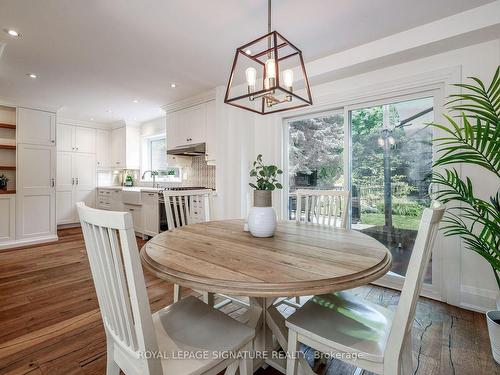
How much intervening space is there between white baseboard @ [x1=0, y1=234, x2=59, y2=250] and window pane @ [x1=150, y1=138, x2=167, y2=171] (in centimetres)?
226

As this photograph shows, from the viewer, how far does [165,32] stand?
87.0 inches

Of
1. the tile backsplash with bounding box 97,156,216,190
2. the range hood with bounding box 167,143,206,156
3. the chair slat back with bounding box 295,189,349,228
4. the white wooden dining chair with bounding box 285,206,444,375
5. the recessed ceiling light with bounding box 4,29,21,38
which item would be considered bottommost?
the white wooden dining chair with bounding box 285,206,444,375

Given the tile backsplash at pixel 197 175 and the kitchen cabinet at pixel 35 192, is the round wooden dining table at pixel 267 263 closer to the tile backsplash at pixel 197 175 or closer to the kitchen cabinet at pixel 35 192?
the tile backsplash at pixel 197 175

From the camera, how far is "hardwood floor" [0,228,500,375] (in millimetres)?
1488

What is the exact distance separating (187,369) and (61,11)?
2.58 m

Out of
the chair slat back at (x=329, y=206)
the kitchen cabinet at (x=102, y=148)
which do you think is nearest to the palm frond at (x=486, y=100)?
the chair slat back at (x=329, y=206)

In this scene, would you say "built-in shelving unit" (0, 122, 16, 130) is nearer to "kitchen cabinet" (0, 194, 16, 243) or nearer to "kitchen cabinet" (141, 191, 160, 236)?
"kitchen cabinet" (0, 194, 16, 243)

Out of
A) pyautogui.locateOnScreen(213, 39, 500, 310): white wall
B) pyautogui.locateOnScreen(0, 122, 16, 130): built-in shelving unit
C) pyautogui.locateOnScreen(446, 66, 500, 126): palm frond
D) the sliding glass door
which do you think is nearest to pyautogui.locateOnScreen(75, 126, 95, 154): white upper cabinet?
pyautogui.locateOnScreen(0, 122, 16, 130): built-in shelving unit

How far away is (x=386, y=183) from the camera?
268 centimetres

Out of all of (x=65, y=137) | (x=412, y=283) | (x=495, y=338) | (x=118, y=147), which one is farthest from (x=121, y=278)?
(x=65, y=137)

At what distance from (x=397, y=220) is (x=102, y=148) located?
20.2 feet

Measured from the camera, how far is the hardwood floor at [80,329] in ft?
4.88

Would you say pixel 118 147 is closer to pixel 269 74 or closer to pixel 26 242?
pixel 26 242

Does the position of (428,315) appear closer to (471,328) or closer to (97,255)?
(471,328)
